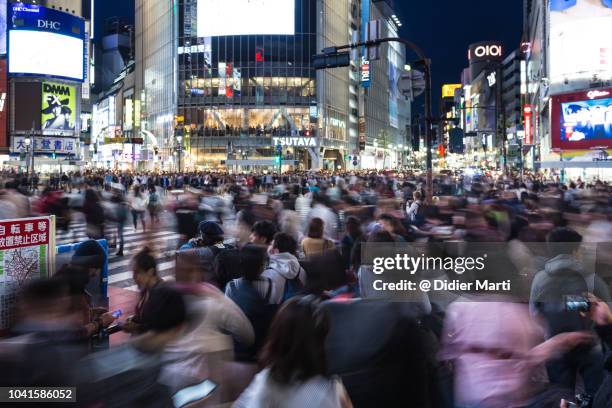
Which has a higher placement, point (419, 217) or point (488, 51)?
point (488, 51)

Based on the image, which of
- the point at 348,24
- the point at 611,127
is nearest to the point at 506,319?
the point at 611,127

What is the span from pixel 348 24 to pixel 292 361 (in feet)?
335

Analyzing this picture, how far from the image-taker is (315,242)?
23.8 ft

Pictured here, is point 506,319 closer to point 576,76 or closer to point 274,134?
point 576,76

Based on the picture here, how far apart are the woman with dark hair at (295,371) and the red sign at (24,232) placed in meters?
4.98

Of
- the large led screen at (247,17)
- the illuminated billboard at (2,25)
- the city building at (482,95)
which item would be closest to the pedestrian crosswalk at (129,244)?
the illuminated billboard at (2,25)

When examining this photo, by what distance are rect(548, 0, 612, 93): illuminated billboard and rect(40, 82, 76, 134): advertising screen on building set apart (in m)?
56.8

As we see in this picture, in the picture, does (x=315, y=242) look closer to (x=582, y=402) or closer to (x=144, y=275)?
→ (x=144, y=275)

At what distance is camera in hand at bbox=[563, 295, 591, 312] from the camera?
4156 millimetres

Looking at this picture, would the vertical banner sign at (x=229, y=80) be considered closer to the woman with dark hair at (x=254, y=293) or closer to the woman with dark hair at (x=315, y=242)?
the woman with dark hair at (x=315, y=242)

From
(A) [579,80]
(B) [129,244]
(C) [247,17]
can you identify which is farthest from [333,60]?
(C) [247,17]

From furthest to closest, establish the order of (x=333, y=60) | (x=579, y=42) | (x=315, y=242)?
(x=579, y=42) < (x=333, y=60) < (x=315, y=242)

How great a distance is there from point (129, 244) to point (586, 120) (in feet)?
167

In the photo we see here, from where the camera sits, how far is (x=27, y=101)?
67.2m
